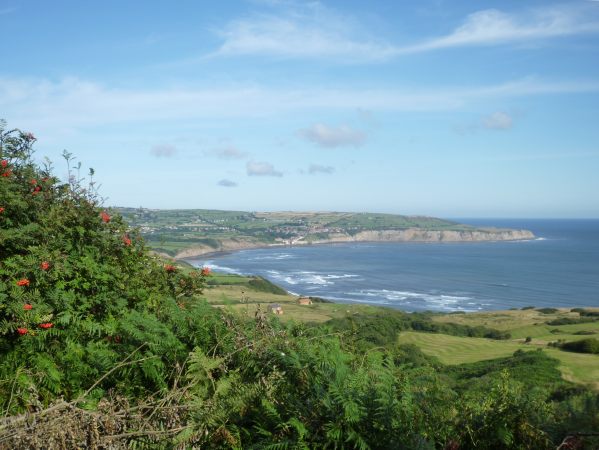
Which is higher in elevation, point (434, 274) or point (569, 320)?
point (569, 320)

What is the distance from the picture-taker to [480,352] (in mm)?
31281

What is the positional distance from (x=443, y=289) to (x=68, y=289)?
82.1 meters

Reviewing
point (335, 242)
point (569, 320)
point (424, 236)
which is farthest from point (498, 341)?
point (424, 236)

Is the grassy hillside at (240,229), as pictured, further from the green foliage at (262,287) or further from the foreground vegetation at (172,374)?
the foreground vegetation at (172,374)

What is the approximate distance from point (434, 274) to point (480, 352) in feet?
222

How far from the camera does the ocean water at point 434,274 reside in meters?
71.2

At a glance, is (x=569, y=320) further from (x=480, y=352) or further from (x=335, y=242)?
(x=335, y=242)

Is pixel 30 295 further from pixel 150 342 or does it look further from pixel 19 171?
pixel 19 171

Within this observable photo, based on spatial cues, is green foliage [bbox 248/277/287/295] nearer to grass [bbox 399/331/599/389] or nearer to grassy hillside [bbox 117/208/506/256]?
grass [bbox 399/331/599/389]

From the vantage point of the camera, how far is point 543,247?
149 meters

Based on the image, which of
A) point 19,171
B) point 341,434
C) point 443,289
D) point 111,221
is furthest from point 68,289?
point 443,289

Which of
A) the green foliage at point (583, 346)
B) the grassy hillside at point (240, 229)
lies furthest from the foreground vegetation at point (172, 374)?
the grassy hillside at point (240, 229)

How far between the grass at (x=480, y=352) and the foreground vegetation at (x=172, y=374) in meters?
19.6

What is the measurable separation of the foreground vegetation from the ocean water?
40.2 metres
